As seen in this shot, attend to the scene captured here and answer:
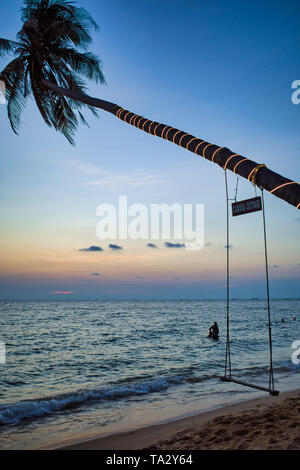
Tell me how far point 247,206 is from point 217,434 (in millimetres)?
4048

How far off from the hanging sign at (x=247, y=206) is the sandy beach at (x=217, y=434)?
10.4 ft

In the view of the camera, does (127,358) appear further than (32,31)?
Yes

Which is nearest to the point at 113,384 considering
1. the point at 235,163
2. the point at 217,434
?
the point at 217,434

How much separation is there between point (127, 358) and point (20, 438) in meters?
10.4

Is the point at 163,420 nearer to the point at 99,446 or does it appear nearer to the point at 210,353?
the point at 99,446

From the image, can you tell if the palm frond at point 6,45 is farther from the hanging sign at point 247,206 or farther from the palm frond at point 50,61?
the hanging sign at point 247,206

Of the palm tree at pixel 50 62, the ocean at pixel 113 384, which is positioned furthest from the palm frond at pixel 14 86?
the ocean at pixel 113 384

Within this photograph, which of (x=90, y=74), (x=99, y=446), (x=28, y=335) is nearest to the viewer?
(x=99, y=446)

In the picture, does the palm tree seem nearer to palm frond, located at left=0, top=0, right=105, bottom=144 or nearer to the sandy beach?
palm frond, located at left=0, top=0, right=105, bottom=144

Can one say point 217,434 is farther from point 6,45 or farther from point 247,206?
point 6,45

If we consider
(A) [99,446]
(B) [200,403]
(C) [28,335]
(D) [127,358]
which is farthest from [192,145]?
(C) [28,335]

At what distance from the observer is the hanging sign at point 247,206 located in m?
3.63

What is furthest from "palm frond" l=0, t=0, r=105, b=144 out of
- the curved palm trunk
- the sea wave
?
the sea wave

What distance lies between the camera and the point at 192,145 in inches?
182
